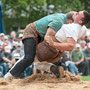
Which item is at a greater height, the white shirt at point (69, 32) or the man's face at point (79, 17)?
the man's face at point (79, 17)

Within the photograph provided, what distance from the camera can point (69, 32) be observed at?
563 centimetres

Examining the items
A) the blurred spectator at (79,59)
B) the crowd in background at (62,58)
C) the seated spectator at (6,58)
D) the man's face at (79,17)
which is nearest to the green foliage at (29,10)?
the crowd in background at (62,58)

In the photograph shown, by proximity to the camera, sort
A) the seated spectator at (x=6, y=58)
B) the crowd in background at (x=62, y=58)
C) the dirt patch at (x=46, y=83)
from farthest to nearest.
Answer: the crowd in background at (x=62, y=58) < the seated spectator at (x=6, y=58) < the dirt patch at (x=46, y=83)

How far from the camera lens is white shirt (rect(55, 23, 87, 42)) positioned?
5627 mm

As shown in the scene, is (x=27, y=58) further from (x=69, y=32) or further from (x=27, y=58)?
(x=69, y=32)

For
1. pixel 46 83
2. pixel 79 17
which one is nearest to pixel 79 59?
pixel 79 17

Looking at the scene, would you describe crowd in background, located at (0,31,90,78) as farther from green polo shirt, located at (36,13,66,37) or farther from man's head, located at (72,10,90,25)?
man's head, located at (72,10,90,25)

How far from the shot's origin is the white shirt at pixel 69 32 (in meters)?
5.63

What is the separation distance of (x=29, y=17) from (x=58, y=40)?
2223 cm

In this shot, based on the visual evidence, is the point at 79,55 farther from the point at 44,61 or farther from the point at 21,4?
the point at 21,4

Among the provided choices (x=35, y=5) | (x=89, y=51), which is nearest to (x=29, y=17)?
(x=35, y=5)

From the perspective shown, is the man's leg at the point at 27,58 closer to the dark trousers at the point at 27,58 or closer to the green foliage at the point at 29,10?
the dark trousers at the point at 27,58

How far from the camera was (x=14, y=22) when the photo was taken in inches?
1158

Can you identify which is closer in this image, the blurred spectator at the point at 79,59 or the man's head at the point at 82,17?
the man's head at the point at 82,17
